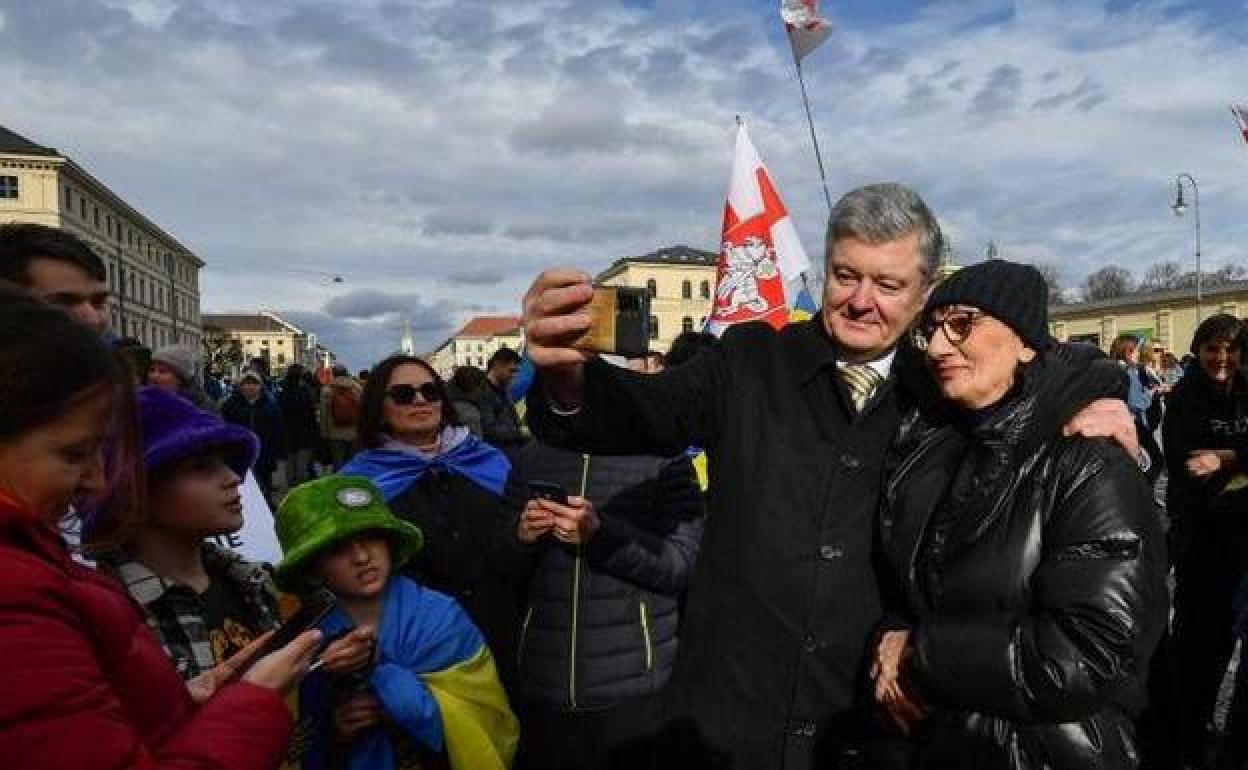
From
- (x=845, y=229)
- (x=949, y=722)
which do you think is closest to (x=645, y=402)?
(x=845, y=229)

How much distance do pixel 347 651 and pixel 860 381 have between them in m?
1.43

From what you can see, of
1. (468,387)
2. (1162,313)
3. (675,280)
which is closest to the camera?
(468,387)

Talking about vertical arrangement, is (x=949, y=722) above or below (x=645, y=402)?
below

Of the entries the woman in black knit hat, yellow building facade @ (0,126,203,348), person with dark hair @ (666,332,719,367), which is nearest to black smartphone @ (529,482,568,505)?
the woman in black knit hat

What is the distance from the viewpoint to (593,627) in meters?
3.06

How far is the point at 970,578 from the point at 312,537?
179cm

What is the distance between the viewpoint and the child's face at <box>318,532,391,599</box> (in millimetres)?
2748

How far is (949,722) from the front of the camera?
1.99m

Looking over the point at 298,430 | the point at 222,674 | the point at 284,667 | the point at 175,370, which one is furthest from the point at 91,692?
the point at 298,430

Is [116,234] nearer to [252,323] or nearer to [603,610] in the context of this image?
[252,323]

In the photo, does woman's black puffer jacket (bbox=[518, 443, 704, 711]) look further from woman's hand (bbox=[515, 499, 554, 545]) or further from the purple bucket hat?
the purple bucket hat

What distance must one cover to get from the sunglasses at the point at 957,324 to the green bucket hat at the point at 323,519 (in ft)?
5.51

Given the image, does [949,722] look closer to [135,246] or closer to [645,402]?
[645,402]

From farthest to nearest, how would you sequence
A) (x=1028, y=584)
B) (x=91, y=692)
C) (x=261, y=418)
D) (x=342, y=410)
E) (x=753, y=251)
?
(x=261, y=418), (x=342, y=410), (x=753, y=251), (x=1028, y=584), (x=91, y=692)
